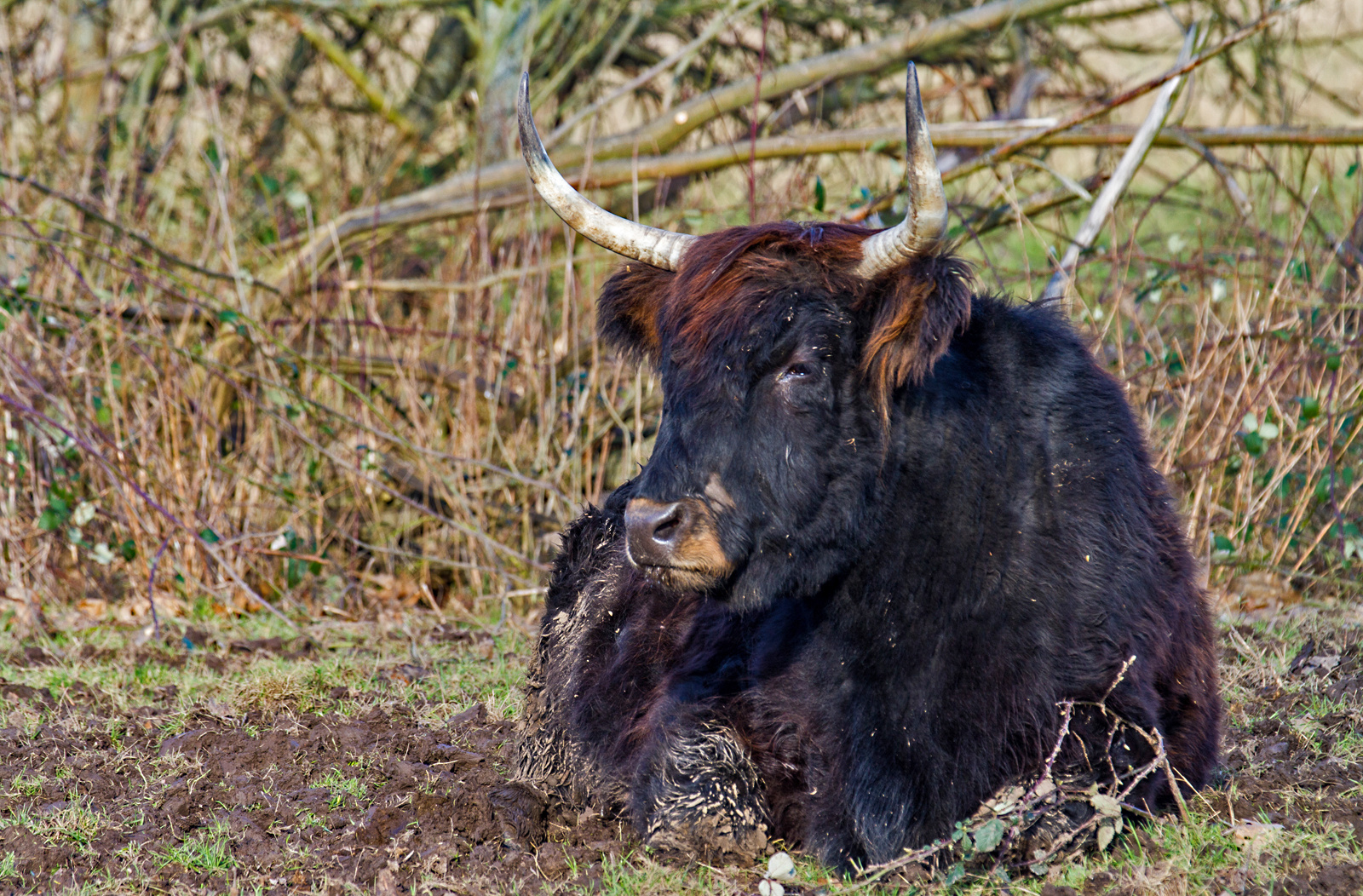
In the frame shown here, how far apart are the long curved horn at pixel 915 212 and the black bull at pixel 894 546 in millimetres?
46

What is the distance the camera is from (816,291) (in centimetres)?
281

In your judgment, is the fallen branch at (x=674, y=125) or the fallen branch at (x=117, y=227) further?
the fallen branch at (x=674, y=125)

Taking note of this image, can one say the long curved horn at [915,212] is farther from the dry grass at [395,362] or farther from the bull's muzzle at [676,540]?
the dry grass at [395,362]

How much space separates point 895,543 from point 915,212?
778mm

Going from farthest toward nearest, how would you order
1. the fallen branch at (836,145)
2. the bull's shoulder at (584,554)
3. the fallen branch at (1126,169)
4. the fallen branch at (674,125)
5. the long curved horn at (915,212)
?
the fallen branch at (674,125), the fallen branch at (836,145), the fallen branch at (1126,169), the bull's shoulder at (584,554), the long curved horn at (915,212)

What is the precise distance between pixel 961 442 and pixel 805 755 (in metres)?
0.87

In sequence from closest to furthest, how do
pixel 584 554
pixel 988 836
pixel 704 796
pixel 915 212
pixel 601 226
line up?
pixel 988 836 < pixel 915 212 < pixel 704 796 < pixel 601 226 < pixel 584 554

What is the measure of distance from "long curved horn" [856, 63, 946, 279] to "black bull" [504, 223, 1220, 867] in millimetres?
46

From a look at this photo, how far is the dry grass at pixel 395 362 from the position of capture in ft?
18.6

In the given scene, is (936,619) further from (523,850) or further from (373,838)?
(373,838)

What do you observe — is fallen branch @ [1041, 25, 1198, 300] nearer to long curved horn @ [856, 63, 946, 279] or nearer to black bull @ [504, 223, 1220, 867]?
black bull @ [504, 223, 1220, 867]

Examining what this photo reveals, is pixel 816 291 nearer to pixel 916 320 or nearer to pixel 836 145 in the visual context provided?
pixel 916 320

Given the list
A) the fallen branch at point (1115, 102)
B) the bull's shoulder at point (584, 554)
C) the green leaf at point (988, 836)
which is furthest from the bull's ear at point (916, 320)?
the fallen branch at point (1115, 102)

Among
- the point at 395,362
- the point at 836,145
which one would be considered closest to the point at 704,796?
the point at 395,362
